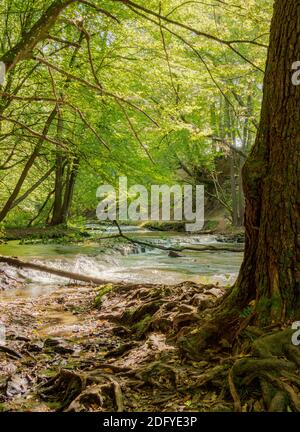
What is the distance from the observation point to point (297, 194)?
344cm

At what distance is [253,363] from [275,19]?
10.1 ft

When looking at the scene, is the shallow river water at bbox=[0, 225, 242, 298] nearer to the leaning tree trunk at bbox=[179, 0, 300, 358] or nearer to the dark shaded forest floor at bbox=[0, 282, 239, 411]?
the dark shaded forest floor at bbox=[0, 282, 239, 411]

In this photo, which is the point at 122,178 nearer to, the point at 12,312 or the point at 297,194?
the point at 12,312

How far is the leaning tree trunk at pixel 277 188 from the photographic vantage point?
136 inches

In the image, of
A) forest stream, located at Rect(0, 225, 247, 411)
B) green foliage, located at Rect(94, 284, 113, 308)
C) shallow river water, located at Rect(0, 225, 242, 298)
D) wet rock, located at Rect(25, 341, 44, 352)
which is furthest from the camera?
shallow river water, located at Rect(0, 225, 242, 298)

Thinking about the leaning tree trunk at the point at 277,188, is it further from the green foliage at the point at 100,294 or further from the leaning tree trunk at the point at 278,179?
the green foliage at the point at 100,294

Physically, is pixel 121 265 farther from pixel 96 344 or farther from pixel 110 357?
pixel 110 357

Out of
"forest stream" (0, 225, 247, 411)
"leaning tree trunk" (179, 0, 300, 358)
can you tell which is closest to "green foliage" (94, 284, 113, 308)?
"forest stream" (0, 225, 247, 411)

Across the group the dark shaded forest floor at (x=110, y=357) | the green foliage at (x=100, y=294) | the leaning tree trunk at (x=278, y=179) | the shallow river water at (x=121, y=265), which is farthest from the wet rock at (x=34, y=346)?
the shallow river water at (x=121, y=265)

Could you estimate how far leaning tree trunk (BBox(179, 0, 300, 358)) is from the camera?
3.46 meters

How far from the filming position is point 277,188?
3.54 meters

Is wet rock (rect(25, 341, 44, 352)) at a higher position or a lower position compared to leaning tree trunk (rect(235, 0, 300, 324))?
lower

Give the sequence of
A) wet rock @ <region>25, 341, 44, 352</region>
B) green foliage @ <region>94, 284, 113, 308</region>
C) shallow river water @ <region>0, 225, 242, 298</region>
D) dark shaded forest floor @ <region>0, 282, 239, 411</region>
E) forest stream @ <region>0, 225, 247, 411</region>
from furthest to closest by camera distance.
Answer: shallow river water @ <region>0, 225, 242, 298</region> → green foliage @ <region>94, 284, 113, 308</region> → wet rock @ <region>25, 341, 44, 352</region> → forest stream @ <region>0, 225, 247, 411</region> → dark shaded forest floor @ <region>0, 282, 239, 411</region>

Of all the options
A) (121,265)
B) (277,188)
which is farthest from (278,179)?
(121,265)
